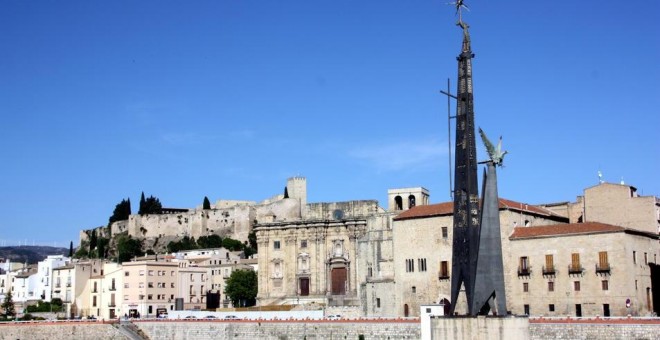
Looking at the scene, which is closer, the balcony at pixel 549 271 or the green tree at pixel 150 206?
the balcony at pixel 549 271

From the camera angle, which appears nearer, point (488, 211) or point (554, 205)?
point (488, 211)

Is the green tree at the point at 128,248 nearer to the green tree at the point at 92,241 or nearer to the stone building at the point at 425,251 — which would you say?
the green tree at the point at 92,241

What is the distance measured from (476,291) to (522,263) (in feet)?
94.2

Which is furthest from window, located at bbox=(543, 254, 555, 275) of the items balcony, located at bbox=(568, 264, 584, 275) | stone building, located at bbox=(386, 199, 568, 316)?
stone building, located at bbox=(386, 199, 568, 316)

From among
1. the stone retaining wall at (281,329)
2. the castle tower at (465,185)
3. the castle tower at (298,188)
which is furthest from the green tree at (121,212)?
the castle tower at (465,185)

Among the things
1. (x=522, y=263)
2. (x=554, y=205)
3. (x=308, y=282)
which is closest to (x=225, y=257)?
(x=308, y=282)

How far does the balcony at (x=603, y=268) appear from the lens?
50.4 meters

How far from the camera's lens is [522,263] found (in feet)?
178

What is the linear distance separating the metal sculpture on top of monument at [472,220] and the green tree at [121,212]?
117345 millimetres

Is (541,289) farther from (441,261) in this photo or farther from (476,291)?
(476,291)

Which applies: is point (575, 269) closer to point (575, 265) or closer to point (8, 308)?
point (575, 265)

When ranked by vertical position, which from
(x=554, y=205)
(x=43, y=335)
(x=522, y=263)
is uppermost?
(x=554, y=205)

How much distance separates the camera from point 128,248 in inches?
4902

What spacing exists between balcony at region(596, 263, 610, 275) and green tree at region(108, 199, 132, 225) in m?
101
